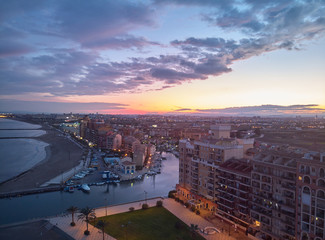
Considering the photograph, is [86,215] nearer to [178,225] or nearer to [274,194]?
[178,225]

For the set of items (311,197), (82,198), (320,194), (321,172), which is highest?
(321,172)

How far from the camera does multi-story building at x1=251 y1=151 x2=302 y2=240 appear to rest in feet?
44.6

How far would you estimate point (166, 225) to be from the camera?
17.6 metres

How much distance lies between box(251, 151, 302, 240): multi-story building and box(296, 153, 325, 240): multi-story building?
56cm

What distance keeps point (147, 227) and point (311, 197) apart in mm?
10777

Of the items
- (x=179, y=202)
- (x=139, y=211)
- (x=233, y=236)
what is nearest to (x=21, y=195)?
(x=139, y=211)

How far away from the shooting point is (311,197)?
1223 cm

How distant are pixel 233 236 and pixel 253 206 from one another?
2.50 meters

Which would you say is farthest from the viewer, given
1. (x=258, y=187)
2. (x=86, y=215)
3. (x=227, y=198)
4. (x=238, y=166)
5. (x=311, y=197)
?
(x=227, y=198)

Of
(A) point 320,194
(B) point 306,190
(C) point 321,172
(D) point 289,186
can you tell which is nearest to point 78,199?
(D) point 289,186

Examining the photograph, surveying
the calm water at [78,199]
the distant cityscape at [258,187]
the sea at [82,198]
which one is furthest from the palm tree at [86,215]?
the distant cityscape at [258,187]

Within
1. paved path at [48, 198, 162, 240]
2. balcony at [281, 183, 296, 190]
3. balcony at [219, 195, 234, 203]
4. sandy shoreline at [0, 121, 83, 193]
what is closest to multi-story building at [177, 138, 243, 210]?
balcony at [219, 195, 234, 203]

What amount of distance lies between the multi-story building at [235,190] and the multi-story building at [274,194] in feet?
2.54

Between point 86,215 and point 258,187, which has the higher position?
point 258,187
